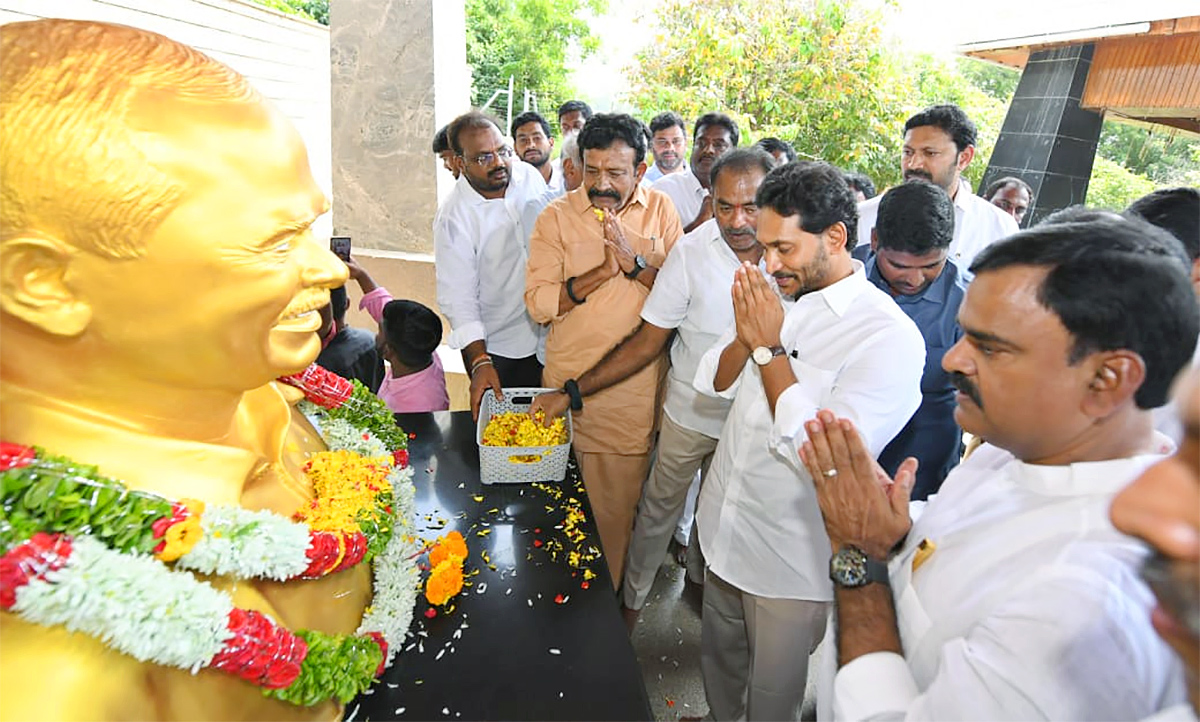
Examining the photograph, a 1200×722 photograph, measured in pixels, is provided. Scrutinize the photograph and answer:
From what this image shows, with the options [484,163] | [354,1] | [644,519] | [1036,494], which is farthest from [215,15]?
[1036,494]

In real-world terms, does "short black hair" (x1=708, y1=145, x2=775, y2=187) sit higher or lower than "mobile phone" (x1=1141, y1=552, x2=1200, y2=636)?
higher

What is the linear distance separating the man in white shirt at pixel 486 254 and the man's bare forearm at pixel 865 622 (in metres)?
2.37

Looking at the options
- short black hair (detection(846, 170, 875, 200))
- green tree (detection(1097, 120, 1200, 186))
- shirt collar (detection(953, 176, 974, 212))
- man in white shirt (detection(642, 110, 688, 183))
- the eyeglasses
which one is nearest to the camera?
the eyeglasses

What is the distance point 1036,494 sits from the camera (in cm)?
128

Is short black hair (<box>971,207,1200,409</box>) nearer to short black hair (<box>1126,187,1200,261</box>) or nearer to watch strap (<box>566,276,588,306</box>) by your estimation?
short black hair (<box>1126,187,1200,261</box>)

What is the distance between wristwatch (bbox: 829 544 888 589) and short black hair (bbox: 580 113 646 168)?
2.31m

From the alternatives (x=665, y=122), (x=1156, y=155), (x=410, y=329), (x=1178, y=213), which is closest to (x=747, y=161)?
(x=1178, y=213)

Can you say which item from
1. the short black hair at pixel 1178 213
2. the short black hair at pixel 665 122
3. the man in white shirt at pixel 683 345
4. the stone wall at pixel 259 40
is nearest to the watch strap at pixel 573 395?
the man in white shirt at pixel 683 345

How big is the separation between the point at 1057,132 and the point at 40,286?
8.02m

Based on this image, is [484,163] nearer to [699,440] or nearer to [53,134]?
[699,440]

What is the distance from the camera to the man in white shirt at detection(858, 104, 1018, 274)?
388 cm

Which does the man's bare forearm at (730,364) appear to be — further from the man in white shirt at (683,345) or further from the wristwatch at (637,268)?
the wristwatch at (637,268)

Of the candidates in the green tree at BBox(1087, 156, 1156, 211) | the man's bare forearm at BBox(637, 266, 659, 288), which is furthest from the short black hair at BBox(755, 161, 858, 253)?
the green tree at BBox(1087, 156, 1156, 211)

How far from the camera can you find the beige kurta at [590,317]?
3271mm
